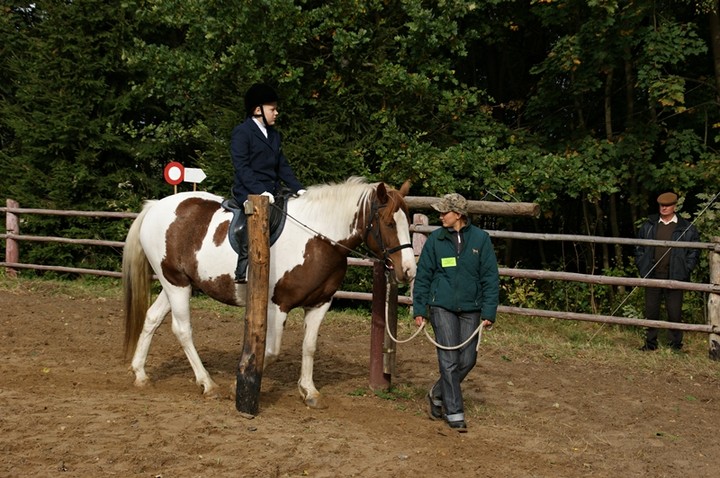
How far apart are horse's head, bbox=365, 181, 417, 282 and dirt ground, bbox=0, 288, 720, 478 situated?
124 centimetres

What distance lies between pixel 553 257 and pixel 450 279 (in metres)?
11.4

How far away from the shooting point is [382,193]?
6184 mm

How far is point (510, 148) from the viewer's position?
12945mm

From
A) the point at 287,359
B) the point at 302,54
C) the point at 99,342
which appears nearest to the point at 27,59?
the point at 302,54

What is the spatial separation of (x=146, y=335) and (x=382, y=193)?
109 inches

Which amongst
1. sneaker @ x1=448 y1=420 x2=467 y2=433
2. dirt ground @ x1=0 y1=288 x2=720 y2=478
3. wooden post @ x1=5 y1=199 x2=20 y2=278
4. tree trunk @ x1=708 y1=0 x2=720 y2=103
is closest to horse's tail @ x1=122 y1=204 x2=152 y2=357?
dirt ground @ x1=0 y1=288 x2=720 y2=478

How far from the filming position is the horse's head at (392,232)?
6.09 metres

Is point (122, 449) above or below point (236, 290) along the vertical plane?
below

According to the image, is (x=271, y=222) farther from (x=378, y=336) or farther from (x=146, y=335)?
(x=146, y=335)

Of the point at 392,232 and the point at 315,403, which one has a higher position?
the point at 392,232

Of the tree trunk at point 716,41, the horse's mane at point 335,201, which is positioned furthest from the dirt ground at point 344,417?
the tree trunk at point 716,41

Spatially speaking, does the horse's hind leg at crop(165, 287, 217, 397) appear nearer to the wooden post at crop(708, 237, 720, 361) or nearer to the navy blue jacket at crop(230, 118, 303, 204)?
the navy blue jacket at crop(230, 118, 303, 204)

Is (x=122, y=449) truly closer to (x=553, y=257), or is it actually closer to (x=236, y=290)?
(x=236, y=290)

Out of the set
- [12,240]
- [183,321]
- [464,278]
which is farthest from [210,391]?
[12,240]
